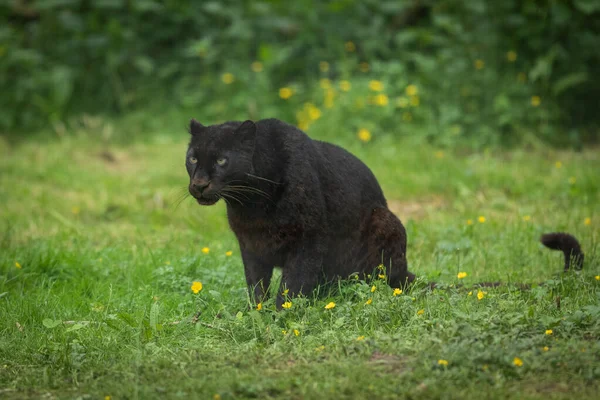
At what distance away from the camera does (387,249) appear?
4.60 meters

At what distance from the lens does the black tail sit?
4820 millimetres

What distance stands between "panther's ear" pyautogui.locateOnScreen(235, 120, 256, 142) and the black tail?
2.05 meters

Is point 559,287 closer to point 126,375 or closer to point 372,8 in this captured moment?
point 126,375

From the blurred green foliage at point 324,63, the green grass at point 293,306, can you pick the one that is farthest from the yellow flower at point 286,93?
the green grass at point 293,306

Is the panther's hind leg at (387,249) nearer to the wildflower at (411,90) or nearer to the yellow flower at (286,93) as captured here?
the wildflower at (411,90)

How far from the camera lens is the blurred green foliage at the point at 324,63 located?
8844 millimetres

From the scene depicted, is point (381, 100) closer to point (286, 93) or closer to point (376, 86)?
point (376, 86)

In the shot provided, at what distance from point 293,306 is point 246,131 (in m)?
1.01

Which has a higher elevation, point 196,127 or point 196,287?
point 196,127

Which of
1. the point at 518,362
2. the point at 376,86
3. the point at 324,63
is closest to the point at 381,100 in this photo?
the point at 376,86

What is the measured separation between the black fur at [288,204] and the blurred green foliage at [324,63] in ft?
14.1

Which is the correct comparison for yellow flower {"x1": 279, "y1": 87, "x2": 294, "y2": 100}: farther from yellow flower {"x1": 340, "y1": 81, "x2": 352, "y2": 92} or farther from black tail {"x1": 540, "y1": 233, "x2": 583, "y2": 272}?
black tail {"x1": 540, "y1": 233, "x2": 583, "y2": 272}

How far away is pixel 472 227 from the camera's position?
613cm

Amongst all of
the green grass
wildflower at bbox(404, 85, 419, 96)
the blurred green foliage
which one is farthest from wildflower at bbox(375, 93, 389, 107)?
the green grass
